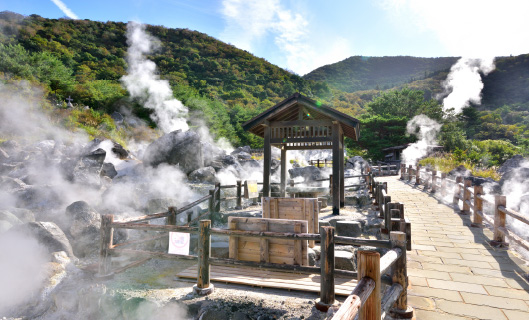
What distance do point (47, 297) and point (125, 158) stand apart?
14607 mm

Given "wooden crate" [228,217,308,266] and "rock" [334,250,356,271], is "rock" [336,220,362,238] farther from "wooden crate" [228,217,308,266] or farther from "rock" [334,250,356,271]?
"wooden crate" [228,217,308,266]

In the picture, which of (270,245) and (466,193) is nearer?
(270,245)

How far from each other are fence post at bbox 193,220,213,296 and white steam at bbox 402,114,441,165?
29586mm

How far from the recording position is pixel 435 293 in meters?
3.85

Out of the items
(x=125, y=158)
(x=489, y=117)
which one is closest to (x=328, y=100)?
(x=489, y=117)

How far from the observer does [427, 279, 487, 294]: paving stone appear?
154 inches

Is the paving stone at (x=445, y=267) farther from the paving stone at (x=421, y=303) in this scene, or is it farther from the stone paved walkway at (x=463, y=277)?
the paving stone at (x=421, y=303)

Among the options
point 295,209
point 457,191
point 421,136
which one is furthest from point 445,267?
point 421,136

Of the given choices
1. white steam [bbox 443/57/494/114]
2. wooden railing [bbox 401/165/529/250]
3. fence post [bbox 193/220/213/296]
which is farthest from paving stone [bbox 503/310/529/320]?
white steam [bbox 443/57/494/114]

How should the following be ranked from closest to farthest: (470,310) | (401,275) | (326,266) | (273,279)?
(401,275), (470,310), (326,266), (273,279)

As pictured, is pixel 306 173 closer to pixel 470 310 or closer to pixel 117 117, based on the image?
pixel 470 310

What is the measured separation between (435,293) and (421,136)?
116ft

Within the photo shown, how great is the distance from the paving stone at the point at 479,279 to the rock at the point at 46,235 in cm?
798

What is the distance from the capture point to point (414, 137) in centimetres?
3434
